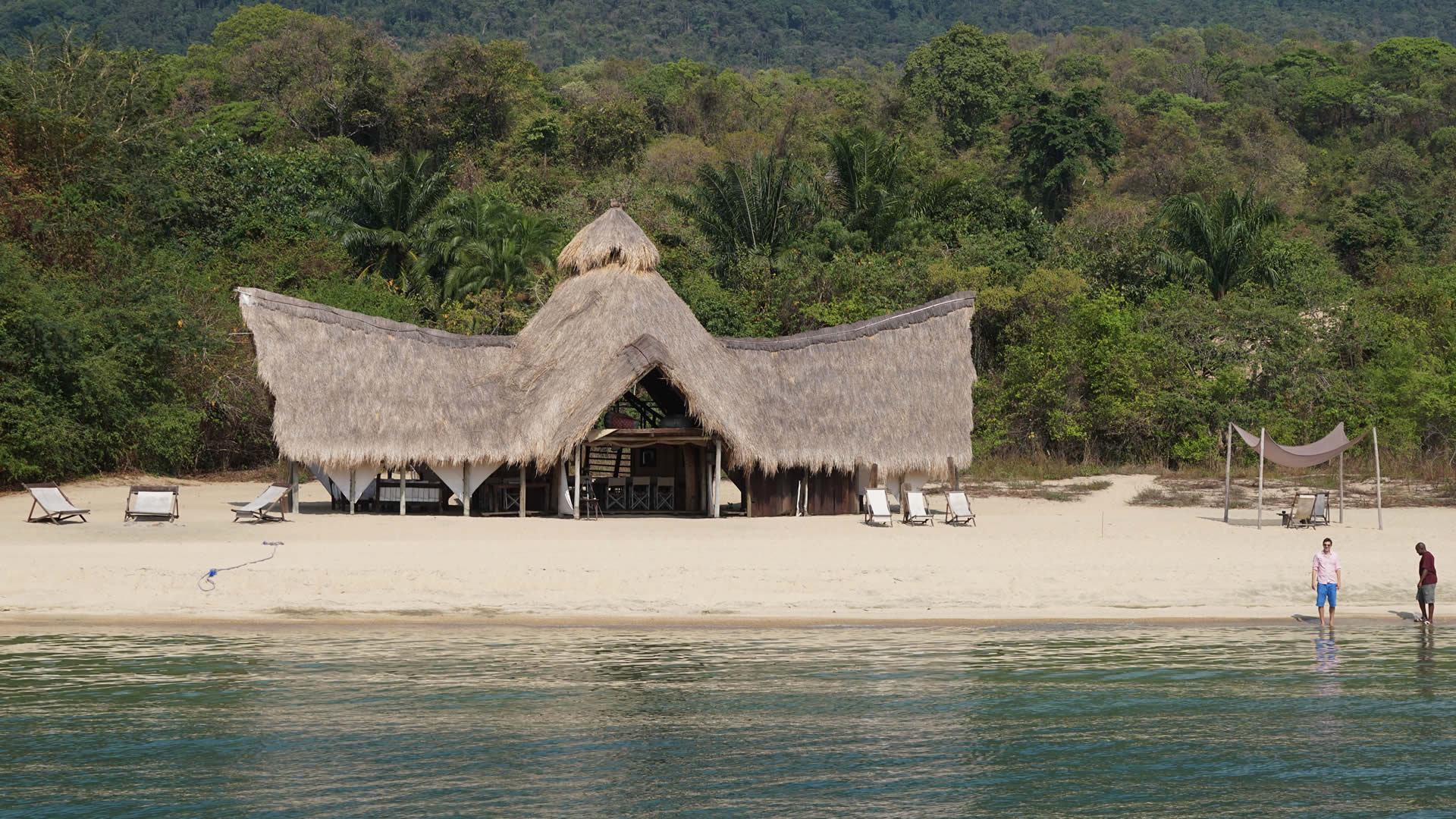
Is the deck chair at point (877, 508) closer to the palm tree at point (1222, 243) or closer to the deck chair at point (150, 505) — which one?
the deck chair at point (150, 505)

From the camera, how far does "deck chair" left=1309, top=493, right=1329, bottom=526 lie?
20.5 metres

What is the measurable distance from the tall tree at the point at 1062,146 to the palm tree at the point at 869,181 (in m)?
9.18

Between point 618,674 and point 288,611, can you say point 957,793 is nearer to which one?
point 618,674

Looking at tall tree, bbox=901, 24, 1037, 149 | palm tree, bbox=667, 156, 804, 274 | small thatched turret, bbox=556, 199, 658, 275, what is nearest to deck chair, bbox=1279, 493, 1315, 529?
small thatched turret, bbox=556, 199, 658, 275

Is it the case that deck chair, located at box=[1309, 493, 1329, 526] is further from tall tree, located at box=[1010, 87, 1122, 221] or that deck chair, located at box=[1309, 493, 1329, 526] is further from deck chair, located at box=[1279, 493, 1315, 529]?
tall tree, located at box=[1010, 87, 1122, 221]

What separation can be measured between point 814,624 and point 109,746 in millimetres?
6873

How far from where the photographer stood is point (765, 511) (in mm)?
22484

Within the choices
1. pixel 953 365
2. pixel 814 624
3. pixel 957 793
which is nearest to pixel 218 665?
pixel 814 624

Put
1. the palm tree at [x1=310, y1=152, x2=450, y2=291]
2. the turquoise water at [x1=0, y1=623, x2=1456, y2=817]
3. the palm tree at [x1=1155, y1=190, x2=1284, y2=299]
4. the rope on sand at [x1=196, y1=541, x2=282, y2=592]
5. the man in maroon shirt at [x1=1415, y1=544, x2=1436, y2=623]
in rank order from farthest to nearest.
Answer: the palm tree at [x1=310, y1=152, x2=450, y2=291] → the palm tree at [x1=1155, y1=190, x2=1284, y2=299] → the rope on sand at [x1=196, y1=541, x2=282, y2=592] → the man in maroon shirt at [x1=1415, y1=544, x2=1436, y2=623] → the turquoise water at [x1=0, y1=623, x2=1456, y2=817]

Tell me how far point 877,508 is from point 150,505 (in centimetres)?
999

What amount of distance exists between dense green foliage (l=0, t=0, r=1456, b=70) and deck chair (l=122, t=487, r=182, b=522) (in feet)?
226

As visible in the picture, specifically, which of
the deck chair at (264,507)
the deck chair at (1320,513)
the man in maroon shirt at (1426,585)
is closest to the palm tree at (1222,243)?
the deck chair at (1320,513)

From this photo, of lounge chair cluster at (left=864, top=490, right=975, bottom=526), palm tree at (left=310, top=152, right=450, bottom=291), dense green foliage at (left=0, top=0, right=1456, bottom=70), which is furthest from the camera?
dense green foliage at (left=0, top=0, right=1456, bottom=70)

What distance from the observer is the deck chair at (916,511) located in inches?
833
